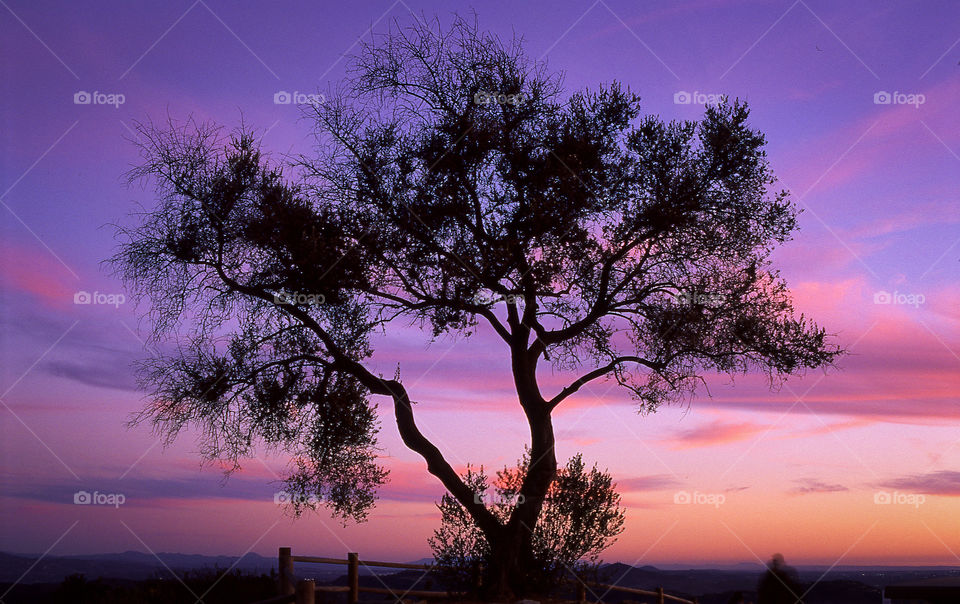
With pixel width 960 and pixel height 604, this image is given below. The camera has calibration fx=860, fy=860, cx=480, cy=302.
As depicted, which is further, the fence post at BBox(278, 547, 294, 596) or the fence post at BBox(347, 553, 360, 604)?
the fence post at BBox(347, 553, 360, 604)

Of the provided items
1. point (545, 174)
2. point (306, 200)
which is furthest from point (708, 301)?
point (306, 200)

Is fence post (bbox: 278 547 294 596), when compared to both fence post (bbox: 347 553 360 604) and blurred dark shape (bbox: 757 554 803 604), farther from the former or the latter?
blurred dark shape (bbox: 757 554 803 604)

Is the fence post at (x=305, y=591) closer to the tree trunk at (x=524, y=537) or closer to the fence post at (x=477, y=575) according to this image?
the tree trunk at (x=524, y=537)

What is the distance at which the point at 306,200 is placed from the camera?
2134 cm

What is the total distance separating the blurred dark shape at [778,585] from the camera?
1967 cm

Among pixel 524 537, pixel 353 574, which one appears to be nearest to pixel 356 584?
pixel 353 574

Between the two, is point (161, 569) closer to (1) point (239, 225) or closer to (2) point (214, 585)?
(2) point (214, 585)

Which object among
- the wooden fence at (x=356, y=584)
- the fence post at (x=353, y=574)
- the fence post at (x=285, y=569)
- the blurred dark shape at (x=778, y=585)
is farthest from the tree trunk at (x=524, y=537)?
the blurred dark shape at (x=778, y=585)

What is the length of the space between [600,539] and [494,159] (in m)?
10.2

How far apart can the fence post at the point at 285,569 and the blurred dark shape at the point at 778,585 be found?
1069 cm

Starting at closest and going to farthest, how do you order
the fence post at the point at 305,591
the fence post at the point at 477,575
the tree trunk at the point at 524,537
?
the fence post at the point at 305,591
the tree trunk at the point at 524,537
the fence post at the point at 477,575

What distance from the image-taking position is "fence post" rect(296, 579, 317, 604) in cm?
1229

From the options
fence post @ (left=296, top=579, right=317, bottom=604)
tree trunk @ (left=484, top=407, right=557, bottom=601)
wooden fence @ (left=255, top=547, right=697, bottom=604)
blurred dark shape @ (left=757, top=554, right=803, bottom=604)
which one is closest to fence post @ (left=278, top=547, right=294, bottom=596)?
wooden fence @ (left=255, top=547, right=697, bottom=604)

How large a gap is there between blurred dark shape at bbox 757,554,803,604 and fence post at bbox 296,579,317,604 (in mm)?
11789
